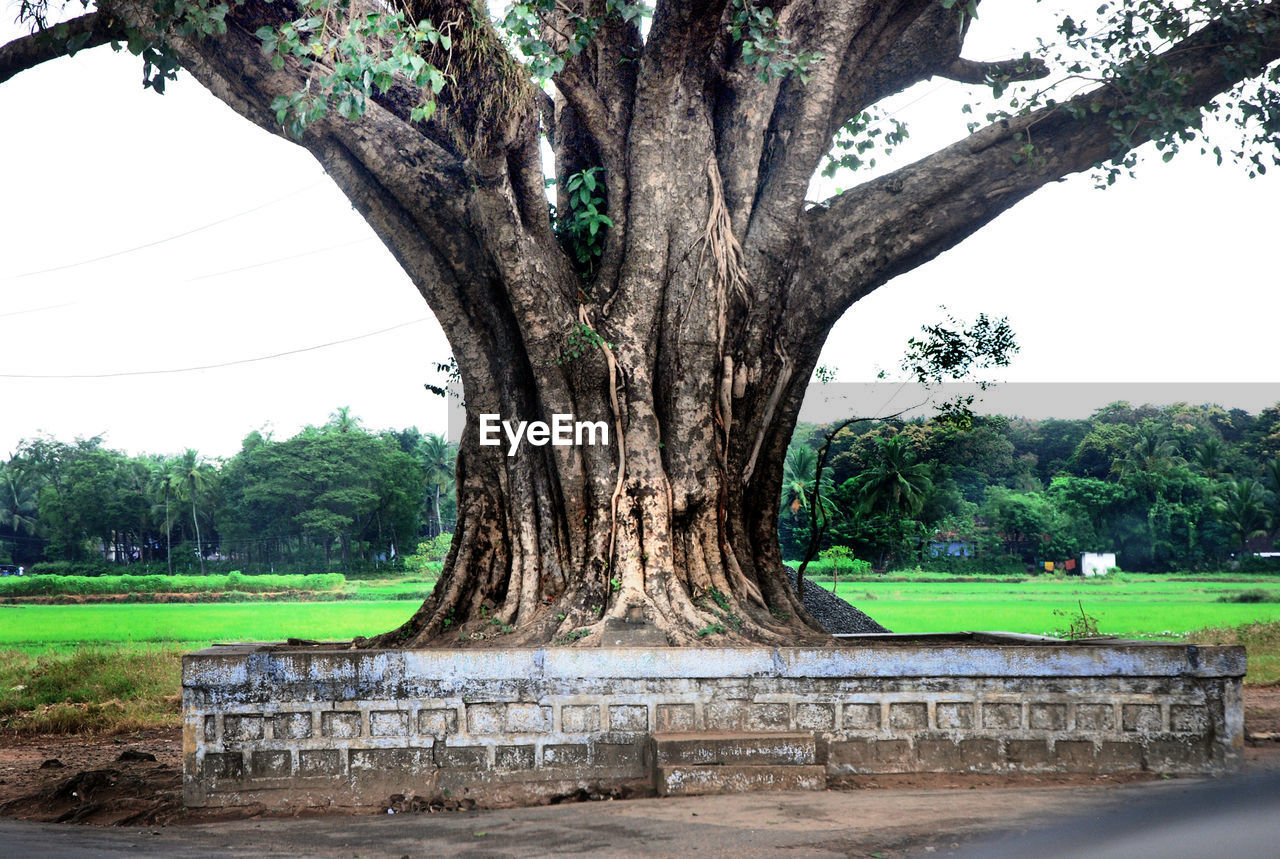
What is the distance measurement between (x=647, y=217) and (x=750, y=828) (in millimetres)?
3588

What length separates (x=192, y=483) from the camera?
27703 millimetres

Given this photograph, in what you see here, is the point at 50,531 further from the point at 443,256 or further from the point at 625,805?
the point at 625,805

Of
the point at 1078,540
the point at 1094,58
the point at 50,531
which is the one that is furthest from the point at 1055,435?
the point at 50,531

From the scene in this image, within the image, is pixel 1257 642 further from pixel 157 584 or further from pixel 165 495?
pixel 165 495

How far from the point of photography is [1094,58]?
21.6 ft

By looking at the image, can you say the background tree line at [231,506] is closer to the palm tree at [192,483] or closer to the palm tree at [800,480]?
the palm tree at [192,483]

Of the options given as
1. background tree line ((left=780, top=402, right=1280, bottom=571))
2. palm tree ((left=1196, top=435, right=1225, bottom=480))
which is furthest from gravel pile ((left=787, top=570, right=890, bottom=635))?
palm tree ((left=1196, top=435, right=1225, bottom=480))

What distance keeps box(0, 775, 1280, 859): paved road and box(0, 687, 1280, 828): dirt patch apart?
0.17m

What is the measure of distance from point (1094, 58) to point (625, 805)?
221 inches

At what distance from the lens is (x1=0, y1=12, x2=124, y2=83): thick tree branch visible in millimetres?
5793

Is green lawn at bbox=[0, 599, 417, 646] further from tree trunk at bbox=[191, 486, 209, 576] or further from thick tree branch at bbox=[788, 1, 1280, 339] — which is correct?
thick tree branch at bbox=[788, 1, 1280, 339]

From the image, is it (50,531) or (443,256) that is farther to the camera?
(50,531)

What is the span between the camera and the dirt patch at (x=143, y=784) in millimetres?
4996

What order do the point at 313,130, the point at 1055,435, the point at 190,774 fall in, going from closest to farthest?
the point at 190,774
the point at 313,130
the point at 1055,435
